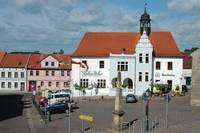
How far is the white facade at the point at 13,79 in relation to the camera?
286 ft

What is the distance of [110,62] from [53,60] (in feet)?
80.6

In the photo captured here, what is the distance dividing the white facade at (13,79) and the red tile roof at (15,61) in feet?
3.02

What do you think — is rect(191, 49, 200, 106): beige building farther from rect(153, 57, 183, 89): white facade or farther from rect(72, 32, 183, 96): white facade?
rect(153, 57, 183, 89): white facade

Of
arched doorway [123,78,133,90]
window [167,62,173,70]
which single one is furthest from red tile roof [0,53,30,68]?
window [167,62,173,70]

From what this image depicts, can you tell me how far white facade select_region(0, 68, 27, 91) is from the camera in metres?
87.3

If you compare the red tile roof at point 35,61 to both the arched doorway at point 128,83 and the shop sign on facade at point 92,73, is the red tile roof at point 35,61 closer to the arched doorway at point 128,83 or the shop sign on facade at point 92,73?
the shop sign on facade at point 92,73

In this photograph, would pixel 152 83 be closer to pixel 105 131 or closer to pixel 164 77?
pixel 164 77

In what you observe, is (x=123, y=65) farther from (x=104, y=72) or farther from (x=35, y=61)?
(x=35, y=61)

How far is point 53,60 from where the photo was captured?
86938 millimetres

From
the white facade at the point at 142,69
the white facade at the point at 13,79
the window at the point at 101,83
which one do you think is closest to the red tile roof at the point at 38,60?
the white facade at the point at 13,79

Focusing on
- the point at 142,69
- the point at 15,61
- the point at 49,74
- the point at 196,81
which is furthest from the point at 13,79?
the point at 196,81

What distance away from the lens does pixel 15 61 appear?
89.1m

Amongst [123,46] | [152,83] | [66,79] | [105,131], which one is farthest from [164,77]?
[105,131]

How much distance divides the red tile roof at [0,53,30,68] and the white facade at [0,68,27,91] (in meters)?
0.92
